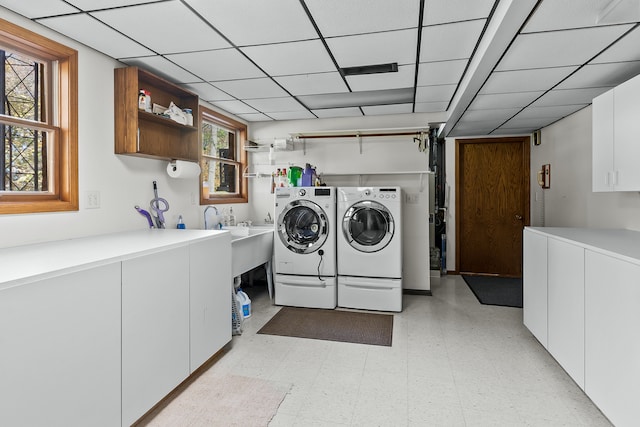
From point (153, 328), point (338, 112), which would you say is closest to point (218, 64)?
point (338, 112)

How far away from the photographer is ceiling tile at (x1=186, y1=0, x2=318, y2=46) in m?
1.86

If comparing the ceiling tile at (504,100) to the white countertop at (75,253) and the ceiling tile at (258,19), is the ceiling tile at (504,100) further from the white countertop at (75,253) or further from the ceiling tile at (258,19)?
the white countertop at (75,253)

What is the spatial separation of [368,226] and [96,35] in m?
2.73

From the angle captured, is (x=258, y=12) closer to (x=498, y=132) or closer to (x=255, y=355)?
(x=255, y=355)

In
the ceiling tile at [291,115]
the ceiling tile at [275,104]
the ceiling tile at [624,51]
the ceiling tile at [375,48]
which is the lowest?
the ceiling tile at [624,51]

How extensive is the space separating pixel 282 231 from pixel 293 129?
4.99 ft

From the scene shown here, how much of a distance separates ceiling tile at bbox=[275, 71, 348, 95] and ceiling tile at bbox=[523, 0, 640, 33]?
1.45m

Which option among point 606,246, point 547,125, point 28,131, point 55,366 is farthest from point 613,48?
point 28,131

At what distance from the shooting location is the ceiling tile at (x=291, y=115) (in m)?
4.20

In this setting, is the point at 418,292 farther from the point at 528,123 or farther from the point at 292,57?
the point at 292,57

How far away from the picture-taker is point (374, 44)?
236 centimetres

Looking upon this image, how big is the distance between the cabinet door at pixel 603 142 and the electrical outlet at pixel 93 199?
3.61 metres

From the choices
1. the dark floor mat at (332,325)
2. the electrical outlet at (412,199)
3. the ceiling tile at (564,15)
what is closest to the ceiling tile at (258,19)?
the ceiling tile at (564,15)

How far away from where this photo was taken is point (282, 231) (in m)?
3.83
